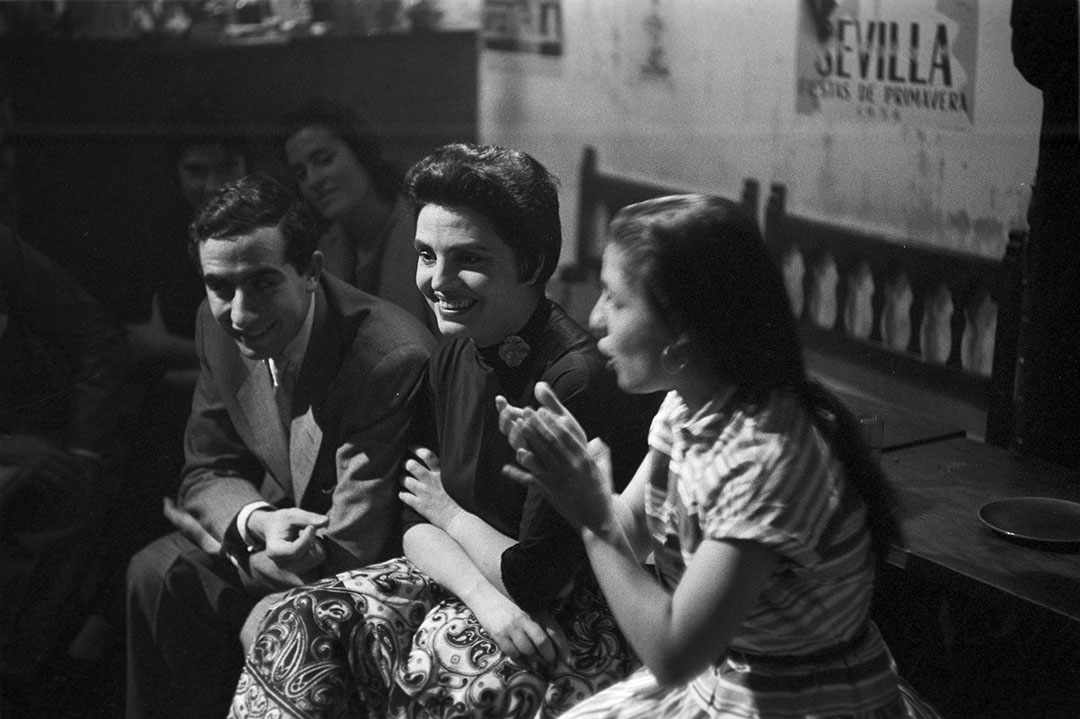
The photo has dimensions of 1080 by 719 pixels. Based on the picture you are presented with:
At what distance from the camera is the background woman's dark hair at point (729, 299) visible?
1.55 metres

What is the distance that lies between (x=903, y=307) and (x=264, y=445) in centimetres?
115

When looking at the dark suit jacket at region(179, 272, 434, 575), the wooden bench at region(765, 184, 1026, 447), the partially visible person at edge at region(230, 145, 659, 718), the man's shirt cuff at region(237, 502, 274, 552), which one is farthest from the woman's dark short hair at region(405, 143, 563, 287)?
the man's shirt cuff at region(237, 502, 274, 552)

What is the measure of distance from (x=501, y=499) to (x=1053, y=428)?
105 cm

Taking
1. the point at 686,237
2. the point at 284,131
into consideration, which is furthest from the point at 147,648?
the point at 686,237

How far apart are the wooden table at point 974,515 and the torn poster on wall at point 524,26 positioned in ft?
3.08

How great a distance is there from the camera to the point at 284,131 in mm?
2076

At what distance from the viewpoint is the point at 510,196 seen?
187 centimetres

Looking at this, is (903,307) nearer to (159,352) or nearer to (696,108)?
(696,108)

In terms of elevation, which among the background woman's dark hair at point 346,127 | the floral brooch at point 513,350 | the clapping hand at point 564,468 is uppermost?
the background woman's dark hair at point 346,127

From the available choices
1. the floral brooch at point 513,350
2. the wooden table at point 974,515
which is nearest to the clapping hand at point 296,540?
the floral brooch at point 513,350

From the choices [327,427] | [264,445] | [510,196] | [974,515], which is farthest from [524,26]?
[974,515]

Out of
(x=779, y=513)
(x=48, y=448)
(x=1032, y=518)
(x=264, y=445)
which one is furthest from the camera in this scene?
(x=48, y=448)

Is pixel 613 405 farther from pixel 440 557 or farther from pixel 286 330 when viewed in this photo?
pixel 286 330

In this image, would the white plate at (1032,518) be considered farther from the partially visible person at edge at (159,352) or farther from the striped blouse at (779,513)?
the partially visible person at edge at (159,352)
